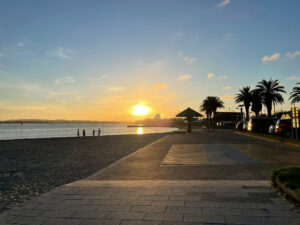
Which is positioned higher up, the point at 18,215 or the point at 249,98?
the point at 249,98

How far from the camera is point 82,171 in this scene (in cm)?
972

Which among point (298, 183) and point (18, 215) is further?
point (298, 183)

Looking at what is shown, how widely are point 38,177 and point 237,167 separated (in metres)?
6.78

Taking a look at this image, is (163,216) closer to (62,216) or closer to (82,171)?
(62,216)

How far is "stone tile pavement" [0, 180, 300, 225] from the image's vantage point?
4074 millimetres

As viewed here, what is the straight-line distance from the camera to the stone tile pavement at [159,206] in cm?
407

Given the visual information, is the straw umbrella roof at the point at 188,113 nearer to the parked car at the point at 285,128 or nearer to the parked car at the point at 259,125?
the parked car at the point at 259,125

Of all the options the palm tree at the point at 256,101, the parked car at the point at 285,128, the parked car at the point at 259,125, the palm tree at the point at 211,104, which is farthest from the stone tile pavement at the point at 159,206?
the palm tree at the point at 211,104

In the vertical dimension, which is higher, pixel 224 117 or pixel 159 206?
pixel 224 117

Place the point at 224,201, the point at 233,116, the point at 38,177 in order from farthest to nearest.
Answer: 1. the point at 233,116
2. the point at 38,177
3. the point at 224,201

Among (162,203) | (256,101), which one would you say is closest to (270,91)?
Answer: (256,101)

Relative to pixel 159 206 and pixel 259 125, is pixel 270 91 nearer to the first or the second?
pixel 259 125

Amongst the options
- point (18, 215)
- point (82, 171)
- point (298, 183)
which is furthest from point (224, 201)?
point (82, 171)

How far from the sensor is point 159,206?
4.72 m
